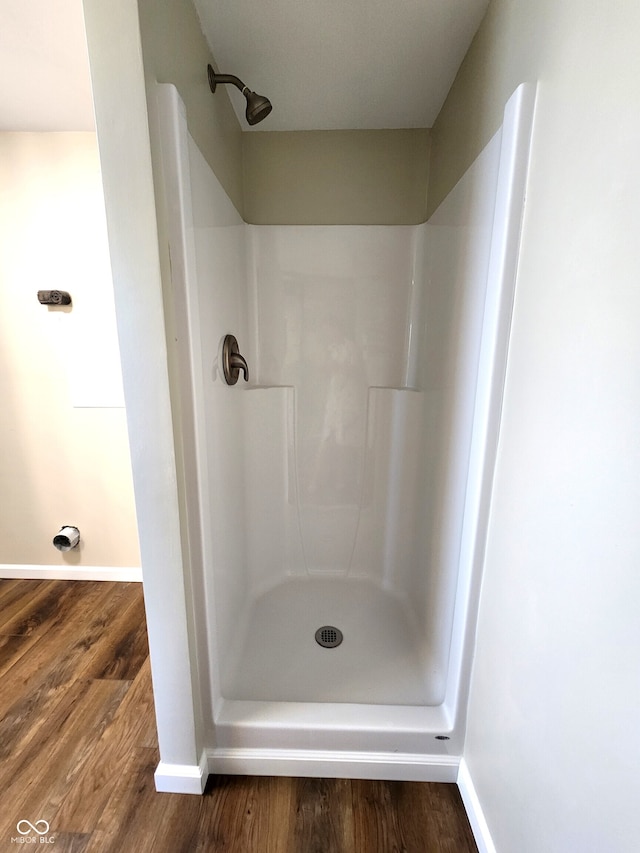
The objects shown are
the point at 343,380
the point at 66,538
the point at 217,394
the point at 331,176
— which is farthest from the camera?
the point at 66,538

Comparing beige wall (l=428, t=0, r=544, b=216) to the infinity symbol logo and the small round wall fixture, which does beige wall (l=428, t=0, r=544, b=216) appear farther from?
the small round wall fixture

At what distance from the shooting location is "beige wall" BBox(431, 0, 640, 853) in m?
0.56

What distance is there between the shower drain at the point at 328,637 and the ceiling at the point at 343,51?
6.59 ft

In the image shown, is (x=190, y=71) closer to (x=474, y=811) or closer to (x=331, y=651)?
(x=331, y=651)

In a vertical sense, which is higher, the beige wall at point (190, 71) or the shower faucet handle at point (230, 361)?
the beige wall at point (190, 71)

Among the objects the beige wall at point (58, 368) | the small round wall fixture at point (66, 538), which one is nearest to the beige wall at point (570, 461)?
the beige wall at point (58, 368)

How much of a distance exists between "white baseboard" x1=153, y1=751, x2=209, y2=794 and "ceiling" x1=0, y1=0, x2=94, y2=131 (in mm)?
2125

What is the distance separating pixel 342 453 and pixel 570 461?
4.26 ft

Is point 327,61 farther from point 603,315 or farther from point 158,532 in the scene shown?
point 158,532

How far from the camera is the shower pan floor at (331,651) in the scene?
1354 millimetres

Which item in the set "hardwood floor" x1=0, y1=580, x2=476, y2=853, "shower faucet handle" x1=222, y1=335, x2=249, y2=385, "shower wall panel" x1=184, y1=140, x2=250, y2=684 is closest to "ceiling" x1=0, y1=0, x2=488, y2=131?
"shower wall panel" x1=184, y1=140, x2=250, y2=684

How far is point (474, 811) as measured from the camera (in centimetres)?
107

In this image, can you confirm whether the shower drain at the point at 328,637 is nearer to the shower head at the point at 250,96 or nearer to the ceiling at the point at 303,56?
the shower head at the point at 250,96

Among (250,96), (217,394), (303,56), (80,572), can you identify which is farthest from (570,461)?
(80,572)
